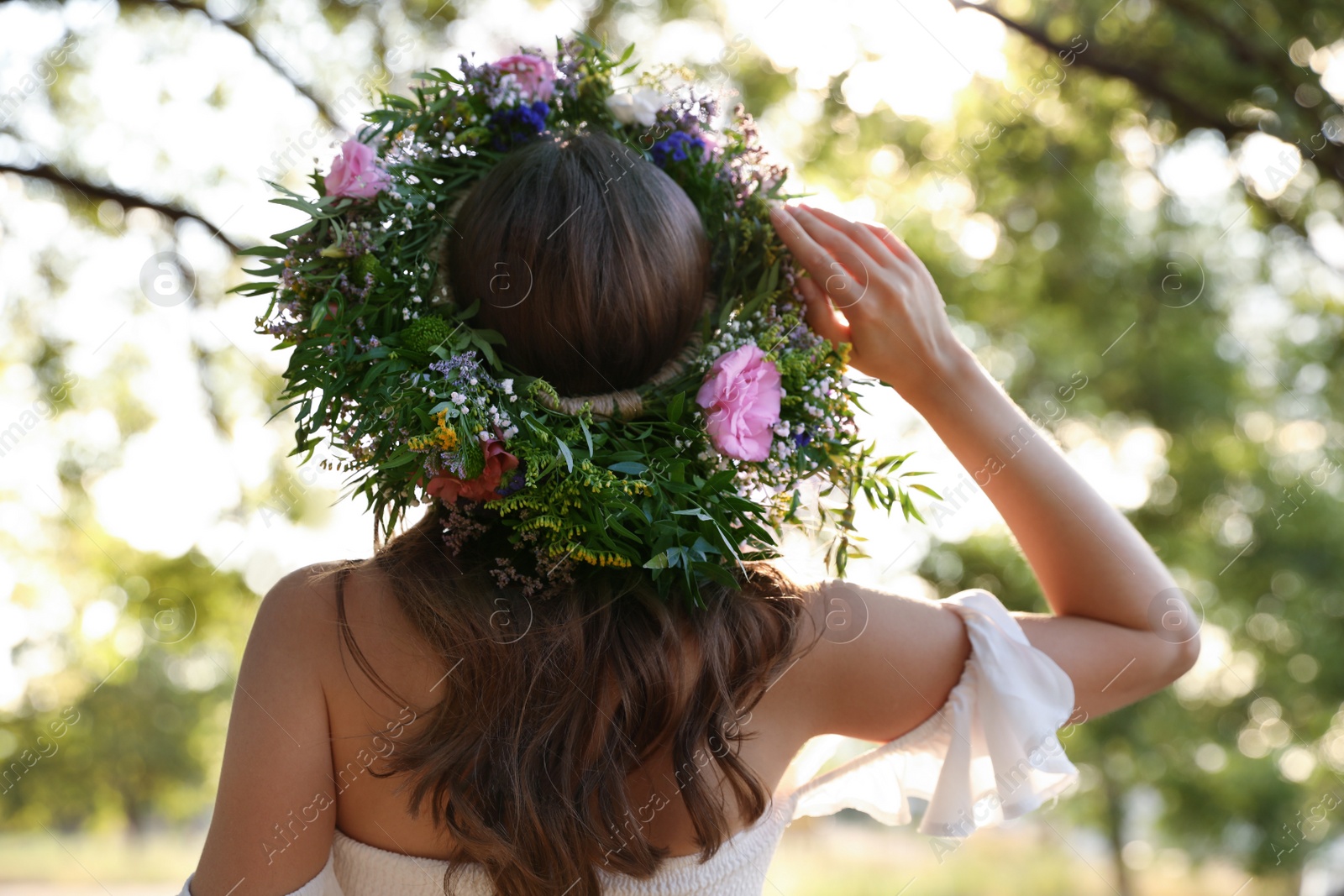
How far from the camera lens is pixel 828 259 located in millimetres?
1740

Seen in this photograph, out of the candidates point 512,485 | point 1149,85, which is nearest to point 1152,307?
point 1149,85

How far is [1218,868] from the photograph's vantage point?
10.2 meters

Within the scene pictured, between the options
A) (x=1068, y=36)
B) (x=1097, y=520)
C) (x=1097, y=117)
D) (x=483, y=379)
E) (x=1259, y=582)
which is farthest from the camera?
(x=1259, y=582)

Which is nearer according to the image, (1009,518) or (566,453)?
(566,453)

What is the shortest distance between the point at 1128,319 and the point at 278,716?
23.8ft

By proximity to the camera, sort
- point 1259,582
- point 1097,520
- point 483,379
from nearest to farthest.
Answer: point 483,379 → point 1097,520 → point 1259,582

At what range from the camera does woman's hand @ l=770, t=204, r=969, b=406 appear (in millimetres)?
1718

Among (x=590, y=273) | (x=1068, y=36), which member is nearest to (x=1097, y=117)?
(x=1068, y=36)

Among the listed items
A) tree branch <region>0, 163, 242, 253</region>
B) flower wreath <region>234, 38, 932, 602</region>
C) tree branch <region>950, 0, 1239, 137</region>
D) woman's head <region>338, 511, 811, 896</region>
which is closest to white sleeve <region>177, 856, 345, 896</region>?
woman's head <region>338, 511, 811, 896</region>

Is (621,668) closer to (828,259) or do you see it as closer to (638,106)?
(828,259)

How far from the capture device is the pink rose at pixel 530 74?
191cm

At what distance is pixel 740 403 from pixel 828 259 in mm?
375

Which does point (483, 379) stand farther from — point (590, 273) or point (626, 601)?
point (626, 601)

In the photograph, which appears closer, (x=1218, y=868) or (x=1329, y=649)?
(x=1329, y=649)
